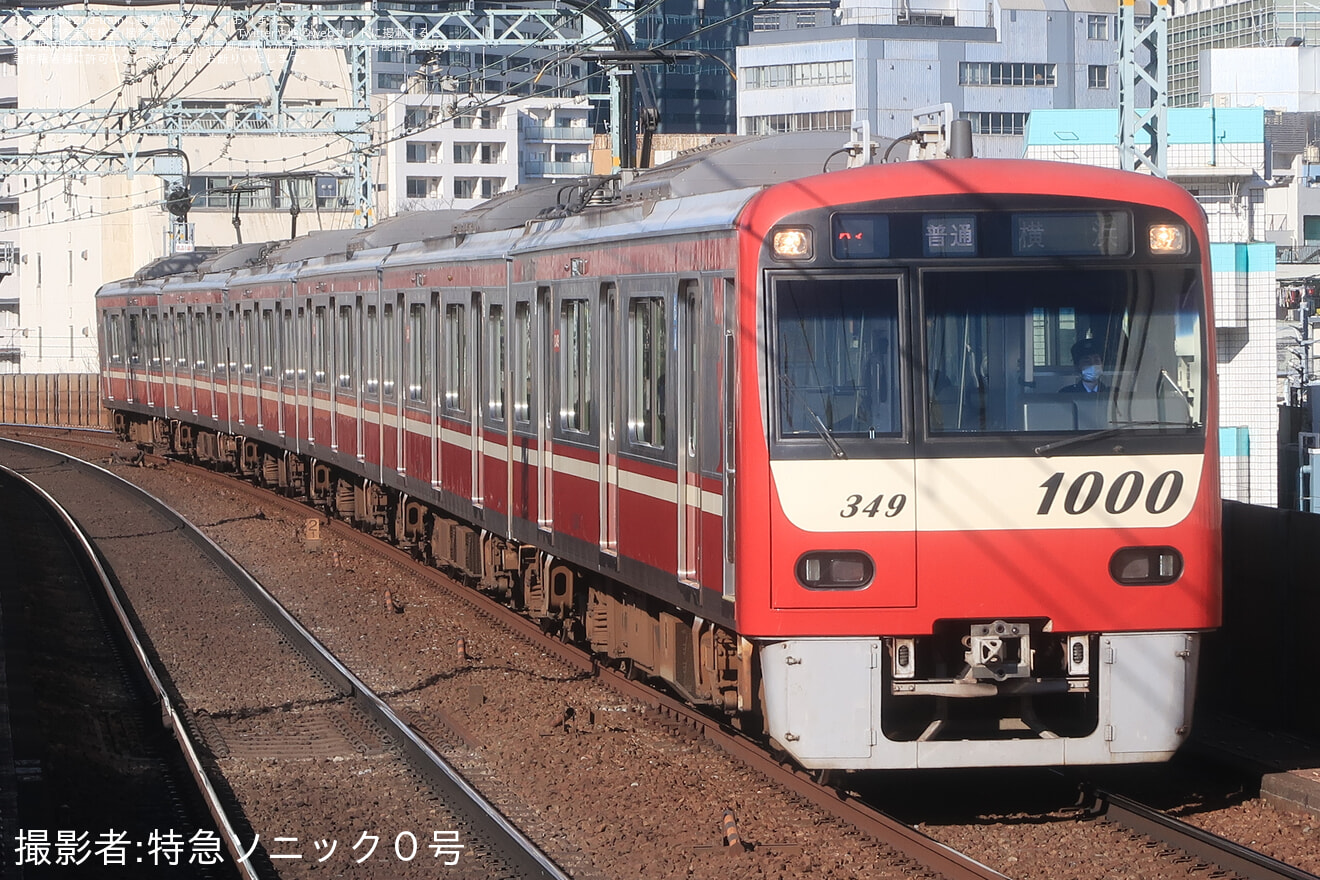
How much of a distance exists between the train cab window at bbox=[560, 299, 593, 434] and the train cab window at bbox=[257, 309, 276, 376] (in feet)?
38.2

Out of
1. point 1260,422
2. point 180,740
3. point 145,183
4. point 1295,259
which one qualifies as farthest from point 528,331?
point 145,183

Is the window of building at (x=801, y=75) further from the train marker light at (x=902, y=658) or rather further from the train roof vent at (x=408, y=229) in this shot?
the train marker light at (x=902, y=658)

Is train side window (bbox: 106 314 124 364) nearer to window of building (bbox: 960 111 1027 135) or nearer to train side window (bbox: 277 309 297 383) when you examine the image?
train side window (bbox: 277 309 297 383)

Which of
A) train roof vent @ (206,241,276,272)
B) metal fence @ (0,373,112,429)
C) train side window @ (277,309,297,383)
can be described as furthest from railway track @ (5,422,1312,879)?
metal fence @ (0,373,112,429)

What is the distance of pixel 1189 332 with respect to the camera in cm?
729

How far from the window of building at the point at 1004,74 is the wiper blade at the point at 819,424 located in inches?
2798

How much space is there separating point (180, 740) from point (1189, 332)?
17.4ft


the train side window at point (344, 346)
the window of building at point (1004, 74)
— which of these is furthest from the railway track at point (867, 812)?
the window of building at point (1004, 74)

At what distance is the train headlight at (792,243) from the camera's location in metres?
7.22

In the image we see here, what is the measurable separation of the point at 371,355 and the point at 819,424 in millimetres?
10038

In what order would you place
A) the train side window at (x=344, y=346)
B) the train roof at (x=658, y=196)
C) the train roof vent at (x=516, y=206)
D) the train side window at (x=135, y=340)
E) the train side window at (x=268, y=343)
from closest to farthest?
the train roof at (x=658, y=196), the train roof vent at (x=516, y=206), the train side window at (x=344, y=346), the train side window at (x=268, y=343), the train side window at (x=135, y=340)

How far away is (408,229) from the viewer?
1670 centimetres

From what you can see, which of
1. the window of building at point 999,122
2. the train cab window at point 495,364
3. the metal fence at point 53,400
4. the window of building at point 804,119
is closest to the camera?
the train cab window at point 495,364

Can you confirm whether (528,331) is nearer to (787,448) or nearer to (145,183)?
(787,448)
